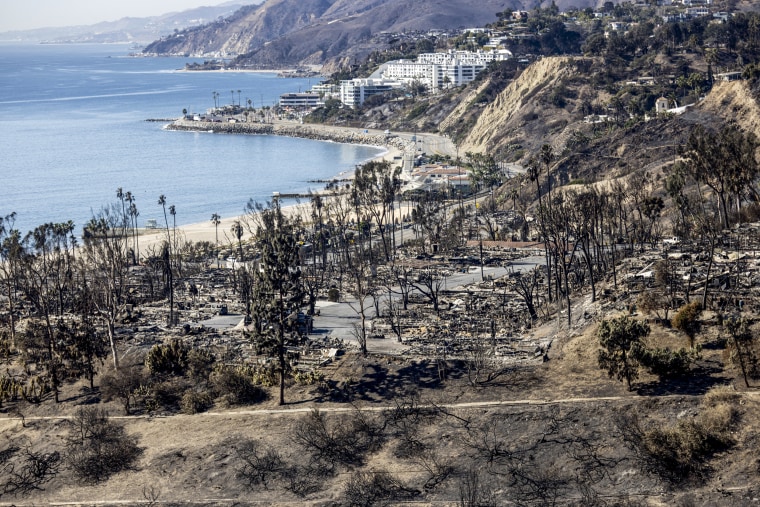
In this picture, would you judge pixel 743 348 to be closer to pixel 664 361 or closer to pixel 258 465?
pixel 664 361

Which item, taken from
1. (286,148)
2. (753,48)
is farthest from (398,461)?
(286,148)

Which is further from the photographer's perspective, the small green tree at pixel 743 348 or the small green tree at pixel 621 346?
the small green tree at pixel 621 346

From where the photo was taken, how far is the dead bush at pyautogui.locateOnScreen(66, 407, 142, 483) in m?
33.2

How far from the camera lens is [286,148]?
170375mm

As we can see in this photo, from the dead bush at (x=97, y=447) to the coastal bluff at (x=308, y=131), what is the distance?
12107cm

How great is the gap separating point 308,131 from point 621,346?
157330 mm

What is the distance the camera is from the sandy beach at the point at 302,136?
94.4 m

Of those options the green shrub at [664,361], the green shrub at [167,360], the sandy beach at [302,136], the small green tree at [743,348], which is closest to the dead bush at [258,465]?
the green shrub at [167,360]

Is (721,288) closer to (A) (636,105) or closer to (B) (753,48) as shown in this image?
Answer: (A) (636,105)

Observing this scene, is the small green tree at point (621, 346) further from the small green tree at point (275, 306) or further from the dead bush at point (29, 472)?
the dead bush at point (29, 472)

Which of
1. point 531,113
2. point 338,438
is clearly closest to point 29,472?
point 338,438

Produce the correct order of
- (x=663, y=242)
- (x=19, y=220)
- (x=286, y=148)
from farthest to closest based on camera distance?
(x=286, y=148), (x=19, y=220), (x=663, y=242)

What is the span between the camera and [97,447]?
34281 millimetres

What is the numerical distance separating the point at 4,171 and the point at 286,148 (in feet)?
168
